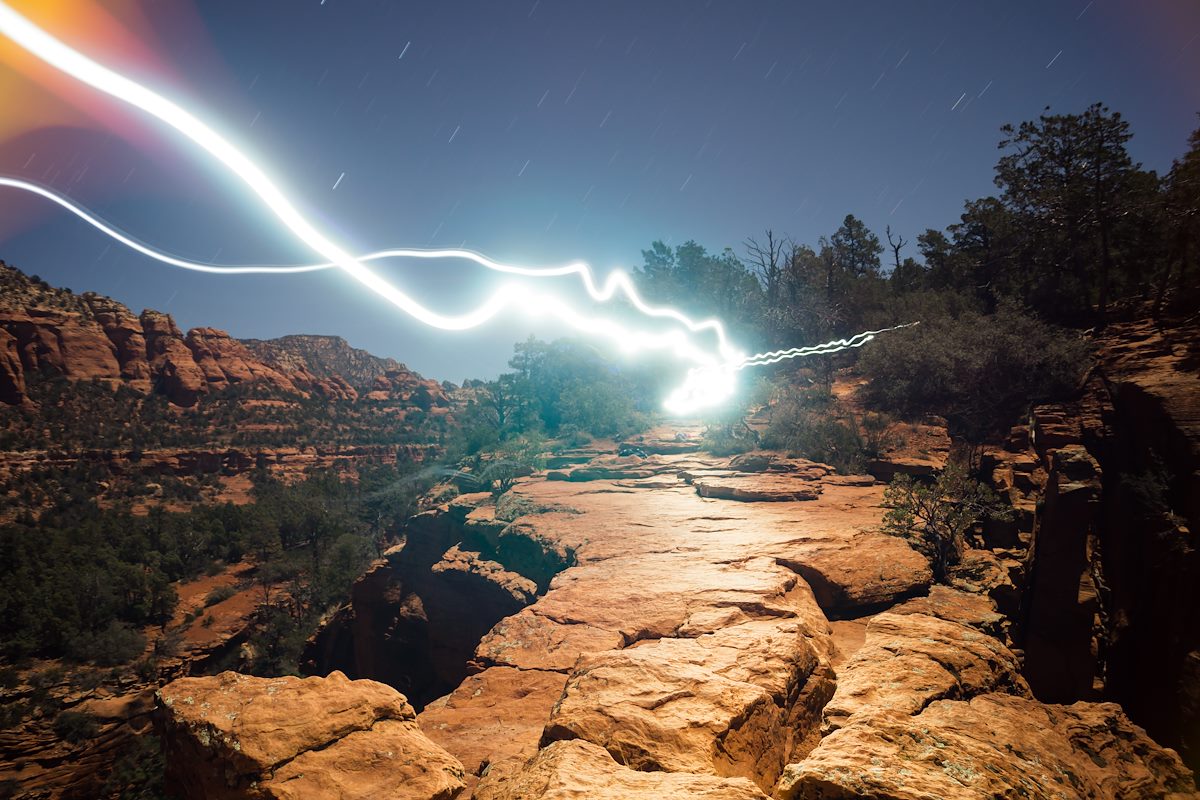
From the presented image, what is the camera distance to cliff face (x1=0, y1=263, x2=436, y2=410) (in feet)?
200

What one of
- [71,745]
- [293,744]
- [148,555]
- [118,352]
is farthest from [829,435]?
[118,352]

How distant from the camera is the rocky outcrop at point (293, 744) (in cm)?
287

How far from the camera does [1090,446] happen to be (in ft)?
37.3

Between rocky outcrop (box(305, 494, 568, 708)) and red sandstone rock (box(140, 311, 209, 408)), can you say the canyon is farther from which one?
red sandstone rock (box(140, 311, 209, 408))

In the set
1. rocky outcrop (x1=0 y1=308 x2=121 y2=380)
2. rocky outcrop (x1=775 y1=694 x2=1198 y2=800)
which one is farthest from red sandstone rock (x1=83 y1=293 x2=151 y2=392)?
rocky outcrop (x1=775 y1=694 x2=1198 y2=800)

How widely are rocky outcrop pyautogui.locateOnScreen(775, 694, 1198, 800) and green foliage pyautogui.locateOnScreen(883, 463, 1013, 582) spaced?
315 cm

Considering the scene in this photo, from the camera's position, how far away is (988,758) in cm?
253

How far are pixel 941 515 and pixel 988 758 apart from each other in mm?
7000

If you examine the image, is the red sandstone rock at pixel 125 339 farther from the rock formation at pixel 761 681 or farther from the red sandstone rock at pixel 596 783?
the red sandstone rock at pixel 596 783

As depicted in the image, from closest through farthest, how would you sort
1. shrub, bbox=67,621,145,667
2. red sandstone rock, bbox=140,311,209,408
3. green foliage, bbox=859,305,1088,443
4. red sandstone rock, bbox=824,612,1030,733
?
red sandstone rock, bbox=824,612,1030,733 → green foliage, bbox=859,305,1088,443 → shrub, bbox=67,621,145,667 → red sandstone rock, bbox=140,311,209,408

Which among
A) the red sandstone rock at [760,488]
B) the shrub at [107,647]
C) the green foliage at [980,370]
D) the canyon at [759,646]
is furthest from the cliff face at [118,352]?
the green foliage at [980,370]

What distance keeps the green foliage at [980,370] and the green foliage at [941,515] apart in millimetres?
8809

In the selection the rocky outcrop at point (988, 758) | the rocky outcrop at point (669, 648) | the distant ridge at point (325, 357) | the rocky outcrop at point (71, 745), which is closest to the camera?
the rocky outcrop at point (988, 758)

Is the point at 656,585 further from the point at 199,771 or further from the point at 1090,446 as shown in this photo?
the point at 1090,446
